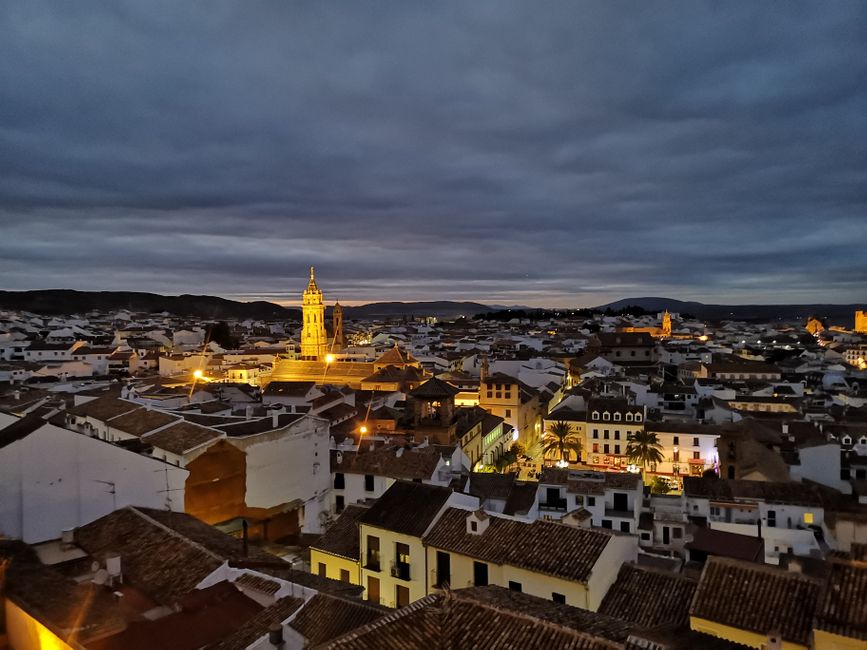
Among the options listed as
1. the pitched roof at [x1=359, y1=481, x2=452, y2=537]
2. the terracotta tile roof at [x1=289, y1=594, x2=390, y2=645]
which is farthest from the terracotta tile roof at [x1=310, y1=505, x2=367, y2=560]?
the terracotta tile roof at [x1=289, y1=594, x2=390, y2=645]

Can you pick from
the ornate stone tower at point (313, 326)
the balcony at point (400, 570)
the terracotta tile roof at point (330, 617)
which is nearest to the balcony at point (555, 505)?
the balcony at point (400, 570)

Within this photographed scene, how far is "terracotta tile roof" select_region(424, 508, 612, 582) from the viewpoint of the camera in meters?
14.5

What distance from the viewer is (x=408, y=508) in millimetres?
18859

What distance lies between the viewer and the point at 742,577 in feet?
37.3

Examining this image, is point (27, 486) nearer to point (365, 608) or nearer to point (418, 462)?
point (365, 608)

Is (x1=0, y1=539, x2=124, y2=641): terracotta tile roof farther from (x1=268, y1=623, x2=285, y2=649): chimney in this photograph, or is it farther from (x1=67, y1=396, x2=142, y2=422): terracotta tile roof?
(x1=67, y1=396, x2=142, y2=422): terracotta tile roof

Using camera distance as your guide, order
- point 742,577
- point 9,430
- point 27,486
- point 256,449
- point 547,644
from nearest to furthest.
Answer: point 547,644
point 742,577
point 27,486
point 9,430
point 256,449

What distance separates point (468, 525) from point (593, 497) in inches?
482

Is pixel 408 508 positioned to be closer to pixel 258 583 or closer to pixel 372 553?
pixel 372 553

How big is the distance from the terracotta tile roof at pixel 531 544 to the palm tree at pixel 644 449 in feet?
84.0

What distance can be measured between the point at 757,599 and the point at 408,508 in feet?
34.4

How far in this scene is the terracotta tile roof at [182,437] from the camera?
74.5 ft

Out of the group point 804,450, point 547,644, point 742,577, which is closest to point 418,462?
Result: point 742,577

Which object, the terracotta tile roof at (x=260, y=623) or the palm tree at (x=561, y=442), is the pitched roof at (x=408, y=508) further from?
the palm tree at (x=561, y=442)
